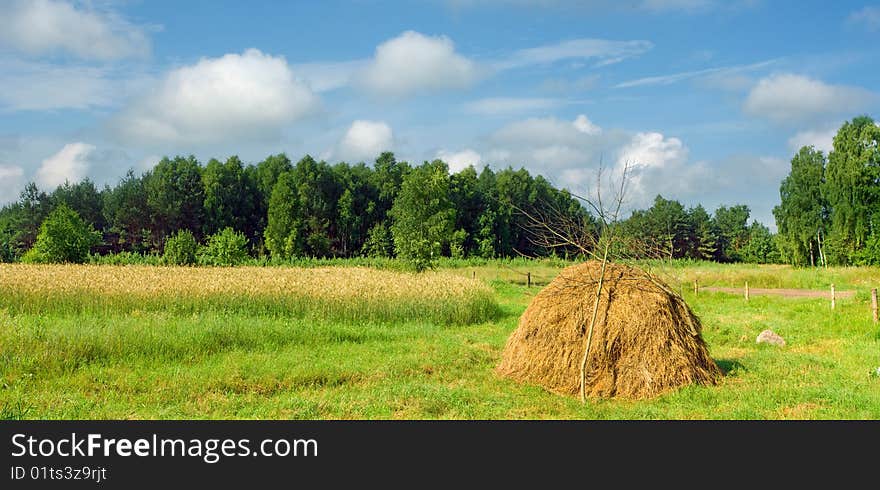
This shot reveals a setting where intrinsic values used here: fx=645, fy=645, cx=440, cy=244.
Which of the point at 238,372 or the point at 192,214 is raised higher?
the point at 192,214

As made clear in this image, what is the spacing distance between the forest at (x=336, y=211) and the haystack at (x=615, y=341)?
2574cm

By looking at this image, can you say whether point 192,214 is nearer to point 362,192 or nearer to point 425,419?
point 362,192

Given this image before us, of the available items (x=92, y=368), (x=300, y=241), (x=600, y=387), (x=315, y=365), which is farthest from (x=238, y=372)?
(x=300, y=241)

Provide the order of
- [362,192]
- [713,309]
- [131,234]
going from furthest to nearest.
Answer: [362,192]
[131,234]
[713,309]

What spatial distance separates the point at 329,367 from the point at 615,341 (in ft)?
16.9

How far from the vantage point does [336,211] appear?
2795 inches

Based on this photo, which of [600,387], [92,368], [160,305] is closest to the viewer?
[600,387]

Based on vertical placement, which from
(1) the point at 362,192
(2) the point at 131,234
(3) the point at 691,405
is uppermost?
(1) the point at 362,192

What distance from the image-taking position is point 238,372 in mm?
11156

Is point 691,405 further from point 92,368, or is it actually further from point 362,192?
point 362,192

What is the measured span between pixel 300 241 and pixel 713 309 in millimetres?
47424

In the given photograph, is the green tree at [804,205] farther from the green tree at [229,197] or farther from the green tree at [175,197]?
the green tree at [175,197]

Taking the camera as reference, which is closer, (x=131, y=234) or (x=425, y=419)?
(x=425, y=419)

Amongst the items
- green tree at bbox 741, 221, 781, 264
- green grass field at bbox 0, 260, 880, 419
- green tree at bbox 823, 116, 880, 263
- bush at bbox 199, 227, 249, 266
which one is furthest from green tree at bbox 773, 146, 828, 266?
bush at bbox 199, 227, 249, 266
